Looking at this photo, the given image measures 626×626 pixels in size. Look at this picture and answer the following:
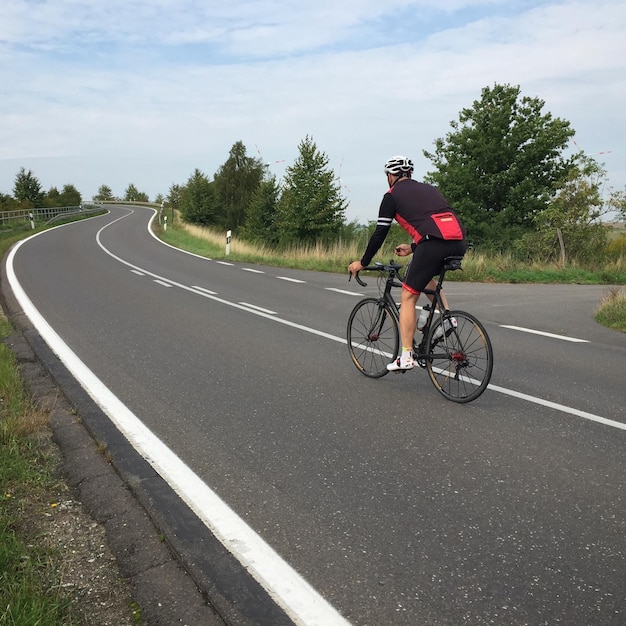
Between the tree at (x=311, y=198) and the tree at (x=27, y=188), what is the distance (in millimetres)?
45591

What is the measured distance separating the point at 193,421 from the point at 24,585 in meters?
2.20

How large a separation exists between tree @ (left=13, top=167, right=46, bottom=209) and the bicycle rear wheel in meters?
83.1

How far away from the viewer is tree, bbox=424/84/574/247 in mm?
34531

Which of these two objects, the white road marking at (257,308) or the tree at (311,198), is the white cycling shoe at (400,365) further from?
the tree at (311,198)

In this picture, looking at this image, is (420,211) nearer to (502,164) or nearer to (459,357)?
(459,357)

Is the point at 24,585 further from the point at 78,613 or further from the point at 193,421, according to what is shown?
the point at 193,421

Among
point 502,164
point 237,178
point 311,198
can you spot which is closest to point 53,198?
point 237,178

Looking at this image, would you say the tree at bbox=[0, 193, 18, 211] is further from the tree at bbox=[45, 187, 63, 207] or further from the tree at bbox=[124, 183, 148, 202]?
the tree at bbox=[124, 183, 148, 202]

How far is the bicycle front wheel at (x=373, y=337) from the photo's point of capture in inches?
221

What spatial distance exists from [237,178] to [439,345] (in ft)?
275

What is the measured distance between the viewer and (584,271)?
1636cm

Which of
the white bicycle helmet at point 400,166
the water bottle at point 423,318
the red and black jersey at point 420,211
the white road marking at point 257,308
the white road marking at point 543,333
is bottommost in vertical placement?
the white road marking at point 257,308

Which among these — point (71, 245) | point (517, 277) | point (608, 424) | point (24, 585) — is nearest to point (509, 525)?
point (608, 424)

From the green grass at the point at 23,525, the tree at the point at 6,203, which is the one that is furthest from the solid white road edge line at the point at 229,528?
the tree at the point at 6,203
